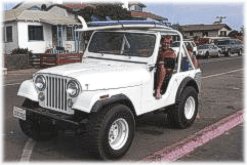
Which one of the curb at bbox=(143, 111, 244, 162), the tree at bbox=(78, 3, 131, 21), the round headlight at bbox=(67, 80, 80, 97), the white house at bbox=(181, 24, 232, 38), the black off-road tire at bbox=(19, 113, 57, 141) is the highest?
the tree at bbox=(78, 3, 131, 21)

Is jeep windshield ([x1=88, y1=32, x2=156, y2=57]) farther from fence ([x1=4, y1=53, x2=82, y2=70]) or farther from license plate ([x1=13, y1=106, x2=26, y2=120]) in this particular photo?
fence ([x1=4, y1=53, x2=82, y2=70])

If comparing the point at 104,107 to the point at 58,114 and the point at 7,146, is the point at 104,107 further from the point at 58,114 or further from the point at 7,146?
the point at 7,146

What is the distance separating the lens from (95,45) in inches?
339

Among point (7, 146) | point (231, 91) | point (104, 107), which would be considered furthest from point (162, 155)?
point (231, 91)

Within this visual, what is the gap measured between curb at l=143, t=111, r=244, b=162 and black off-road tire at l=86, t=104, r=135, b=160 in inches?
22.6

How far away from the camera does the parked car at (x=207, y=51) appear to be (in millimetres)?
39406

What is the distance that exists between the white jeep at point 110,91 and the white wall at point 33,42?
28.3 m

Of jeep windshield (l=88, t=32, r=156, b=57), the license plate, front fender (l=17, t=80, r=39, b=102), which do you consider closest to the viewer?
the license plate

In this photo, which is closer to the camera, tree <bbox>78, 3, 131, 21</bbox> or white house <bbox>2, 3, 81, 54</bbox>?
white house <bbox>2, 3, 81, 54</bbox>

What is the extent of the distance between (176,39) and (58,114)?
329cm

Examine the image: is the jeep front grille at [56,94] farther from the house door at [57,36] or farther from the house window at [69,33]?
the house window at [69,33]

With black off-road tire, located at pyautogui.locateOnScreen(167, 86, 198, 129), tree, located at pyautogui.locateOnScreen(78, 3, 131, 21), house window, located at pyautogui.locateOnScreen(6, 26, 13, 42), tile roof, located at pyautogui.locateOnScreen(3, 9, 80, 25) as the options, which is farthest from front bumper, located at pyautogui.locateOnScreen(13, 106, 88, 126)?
tree, located at pyautogui.locateOnScreen(78, 3, 131, 21)

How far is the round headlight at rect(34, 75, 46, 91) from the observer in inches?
278

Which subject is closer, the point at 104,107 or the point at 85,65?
the point at 104,107
